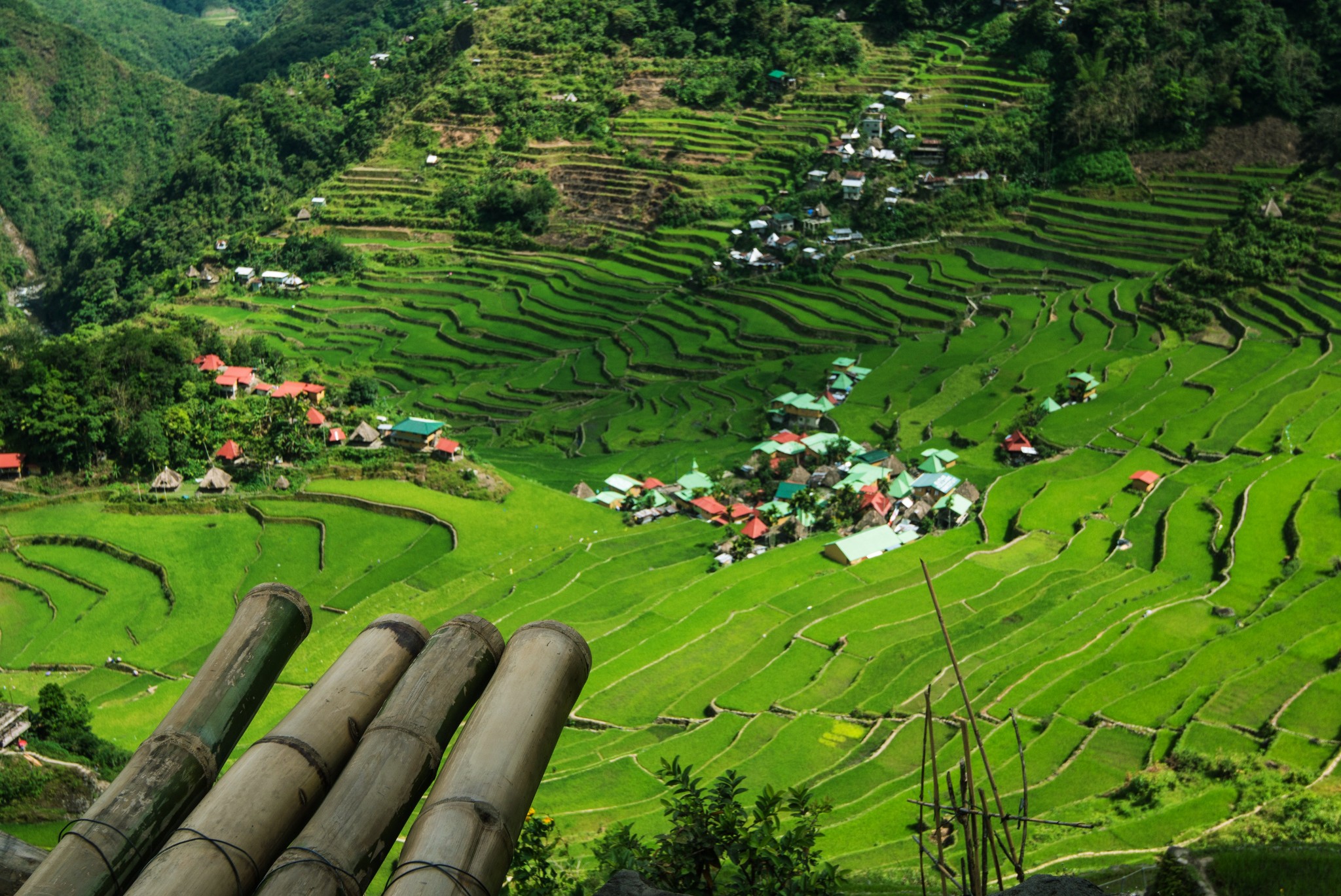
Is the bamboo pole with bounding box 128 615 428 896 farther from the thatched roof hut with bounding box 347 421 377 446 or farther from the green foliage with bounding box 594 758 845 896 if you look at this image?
the thatched roof hut with bounding box 347 421 377 446

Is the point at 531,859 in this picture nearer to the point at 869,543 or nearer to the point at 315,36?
the point at 869,543

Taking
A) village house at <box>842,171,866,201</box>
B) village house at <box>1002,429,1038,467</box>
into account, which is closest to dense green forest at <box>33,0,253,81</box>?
village house at <box>842,171,866,201</box>

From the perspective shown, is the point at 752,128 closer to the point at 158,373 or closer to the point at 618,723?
the point at 158,373

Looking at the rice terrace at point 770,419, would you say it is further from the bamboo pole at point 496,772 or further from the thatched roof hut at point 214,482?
the bamboo pole at point 496,772

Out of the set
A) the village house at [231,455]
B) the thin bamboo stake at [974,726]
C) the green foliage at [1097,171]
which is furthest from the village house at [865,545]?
the green foliage at [1097,171]

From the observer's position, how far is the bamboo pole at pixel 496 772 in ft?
9.82

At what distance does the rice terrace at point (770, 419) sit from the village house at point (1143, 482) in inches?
11.3

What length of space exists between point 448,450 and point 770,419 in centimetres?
889

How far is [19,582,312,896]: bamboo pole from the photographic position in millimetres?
3160

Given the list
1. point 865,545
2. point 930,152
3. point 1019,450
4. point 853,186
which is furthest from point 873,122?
point 865,545

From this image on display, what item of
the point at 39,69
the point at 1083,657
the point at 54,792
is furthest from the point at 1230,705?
the point at 39,69

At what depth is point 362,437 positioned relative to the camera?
28469 millimetres

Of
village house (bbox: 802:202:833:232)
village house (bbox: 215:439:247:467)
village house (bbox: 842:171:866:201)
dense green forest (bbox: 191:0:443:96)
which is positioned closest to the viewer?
village house (bbox: 215:439:247:467)

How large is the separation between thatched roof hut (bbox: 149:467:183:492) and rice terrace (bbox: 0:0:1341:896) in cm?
7
